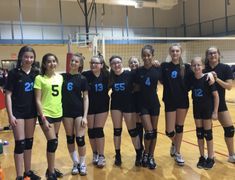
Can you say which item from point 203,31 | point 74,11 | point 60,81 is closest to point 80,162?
point 60,81

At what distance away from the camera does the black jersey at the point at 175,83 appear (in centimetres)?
385

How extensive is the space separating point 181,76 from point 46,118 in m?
1.78

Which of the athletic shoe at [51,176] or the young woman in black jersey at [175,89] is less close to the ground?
the young woman in black jersey at [175,89]

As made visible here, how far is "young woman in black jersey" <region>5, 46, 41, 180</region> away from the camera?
10.9 feet

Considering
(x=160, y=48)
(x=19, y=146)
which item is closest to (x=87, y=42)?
(x=19, y=146)

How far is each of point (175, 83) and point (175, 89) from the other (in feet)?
0.26

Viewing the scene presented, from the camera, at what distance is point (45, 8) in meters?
18.0

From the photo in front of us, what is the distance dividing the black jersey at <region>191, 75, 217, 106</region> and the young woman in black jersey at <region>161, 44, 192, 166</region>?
0.16 m

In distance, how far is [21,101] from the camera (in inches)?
132

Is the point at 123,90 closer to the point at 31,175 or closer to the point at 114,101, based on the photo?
the point at 114,101

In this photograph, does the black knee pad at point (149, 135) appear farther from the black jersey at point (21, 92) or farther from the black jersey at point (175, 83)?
the black jersey at point (21, 92)

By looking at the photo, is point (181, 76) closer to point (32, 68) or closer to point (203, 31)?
point (32, 68)

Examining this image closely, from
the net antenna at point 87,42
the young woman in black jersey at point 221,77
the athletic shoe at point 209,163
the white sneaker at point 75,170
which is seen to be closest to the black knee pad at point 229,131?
the young woman in black jersey at point 221,77

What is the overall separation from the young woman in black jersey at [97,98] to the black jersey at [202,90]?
116 cm
